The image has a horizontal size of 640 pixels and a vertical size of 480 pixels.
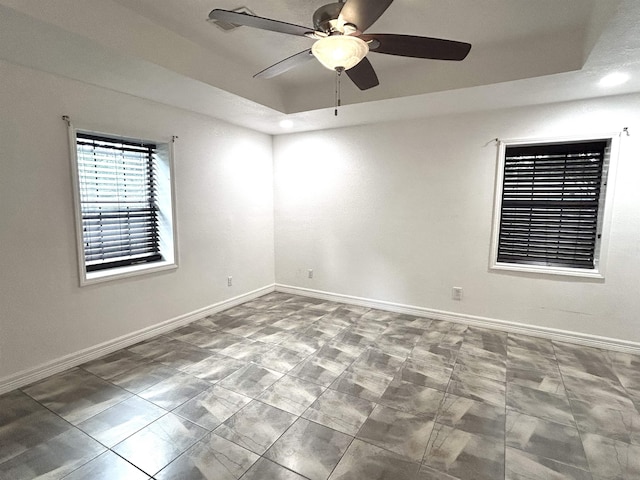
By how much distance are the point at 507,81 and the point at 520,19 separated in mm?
464

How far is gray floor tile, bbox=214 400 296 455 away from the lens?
6.15ft

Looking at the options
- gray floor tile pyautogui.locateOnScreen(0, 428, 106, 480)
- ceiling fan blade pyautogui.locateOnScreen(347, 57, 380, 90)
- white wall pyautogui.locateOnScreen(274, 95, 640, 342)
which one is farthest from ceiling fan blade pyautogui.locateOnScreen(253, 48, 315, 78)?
gray floor tile pyautogui.locateOnScreen(0, 428, 106, 480)

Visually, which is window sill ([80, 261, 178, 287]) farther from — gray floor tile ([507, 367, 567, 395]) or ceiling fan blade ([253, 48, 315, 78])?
gray floor tile ([507, 367, 567, 395])

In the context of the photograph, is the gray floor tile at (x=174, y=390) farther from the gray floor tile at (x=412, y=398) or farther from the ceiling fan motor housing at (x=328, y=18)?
the ceiling fan motor housing at (x=328, y=18)

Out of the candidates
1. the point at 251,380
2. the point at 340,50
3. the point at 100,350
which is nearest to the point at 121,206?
the point at 100,350

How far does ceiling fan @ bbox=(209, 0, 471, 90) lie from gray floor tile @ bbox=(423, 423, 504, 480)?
7.17 ft

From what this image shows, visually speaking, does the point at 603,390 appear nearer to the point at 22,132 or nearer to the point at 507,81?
the point at 507,81

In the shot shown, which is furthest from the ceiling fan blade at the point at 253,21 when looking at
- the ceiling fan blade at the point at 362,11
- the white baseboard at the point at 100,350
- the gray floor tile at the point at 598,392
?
the gray floor tile at the point at 598,392

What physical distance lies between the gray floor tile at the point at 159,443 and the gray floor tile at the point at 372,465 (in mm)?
857

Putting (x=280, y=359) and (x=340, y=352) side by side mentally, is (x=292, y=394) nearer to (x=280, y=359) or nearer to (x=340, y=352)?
(x=280, y=359)

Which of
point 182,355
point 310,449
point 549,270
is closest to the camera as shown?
point 310,449

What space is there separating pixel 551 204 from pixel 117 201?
4336 millimetres

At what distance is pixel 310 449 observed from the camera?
1.83 meters

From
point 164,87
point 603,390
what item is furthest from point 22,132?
point 603,390
